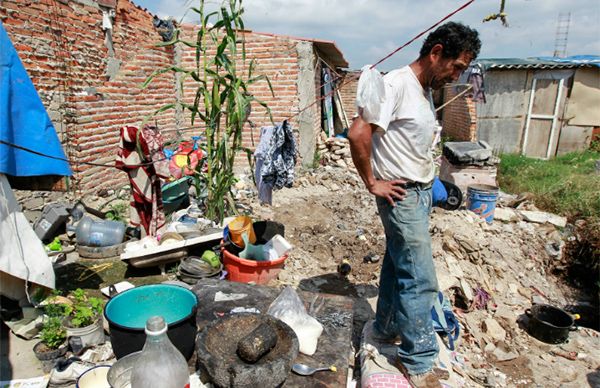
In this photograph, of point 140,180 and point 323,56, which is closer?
point 140,180

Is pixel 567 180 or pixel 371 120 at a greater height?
pixel 371 120

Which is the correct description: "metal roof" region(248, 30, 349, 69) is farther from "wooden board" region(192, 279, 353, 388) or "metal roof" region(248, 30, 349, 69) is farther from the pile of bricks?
"wooden board" region(192, 279, 353, 388)

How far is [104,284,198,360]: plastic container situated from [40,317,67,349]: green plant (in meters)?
0.92

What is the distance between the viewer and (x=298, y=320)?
6.99 feet

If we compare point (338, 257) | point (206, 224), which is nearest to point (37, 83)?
point (206, 224)

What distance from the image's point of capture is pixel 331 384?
1.80m

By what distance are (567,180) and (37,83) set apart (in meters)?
8.83

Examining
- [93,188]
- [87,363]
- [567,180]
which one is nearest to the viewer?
[87,363]

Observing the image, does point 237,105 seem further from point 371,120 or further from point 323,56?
point 323,56

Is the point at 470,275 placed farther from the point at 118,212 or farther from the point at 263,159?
the point at 118,212

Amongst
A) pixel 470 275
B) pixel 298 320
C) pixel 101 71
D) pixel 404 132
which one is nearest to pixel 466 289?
pixel 470 275

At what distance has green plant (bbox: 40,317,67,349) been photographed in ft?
8.29

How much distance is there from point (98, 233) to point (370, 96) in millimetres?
3723

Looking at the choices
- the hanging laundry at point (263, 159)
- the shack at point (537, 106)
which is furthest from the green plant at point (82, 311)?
the shack at point (537, 106)
